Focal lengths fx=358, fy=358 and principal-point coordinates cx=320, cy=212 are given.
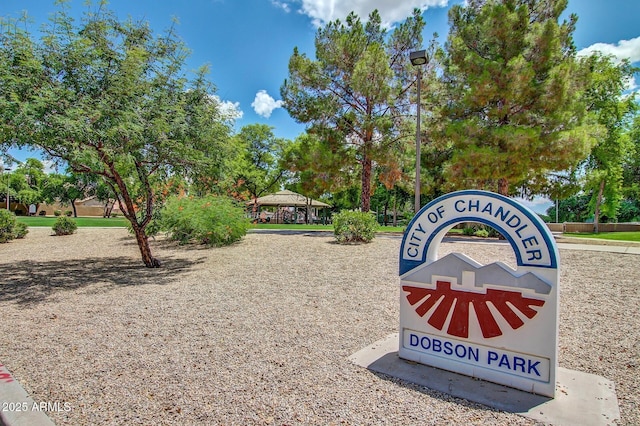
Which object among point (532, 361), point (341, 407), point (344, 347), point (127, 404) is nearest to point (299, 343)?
point (344, 347)

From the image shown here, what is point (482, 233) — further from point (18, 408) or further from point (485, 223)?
point (18, 408)

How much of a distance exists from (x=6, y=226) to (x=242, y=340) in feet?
50.2

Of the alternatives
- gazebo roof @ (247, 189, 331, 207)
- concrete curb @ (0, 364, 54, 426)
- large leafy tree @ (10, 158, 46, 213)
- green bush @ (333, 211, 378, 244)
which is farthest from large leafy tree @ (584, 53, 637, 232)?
large leafy tree @ (10, 158, 46, 213)

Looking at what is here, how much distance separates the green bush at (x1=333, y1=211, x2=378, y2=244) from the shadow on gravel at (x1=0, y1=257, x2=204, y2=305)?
4.75m

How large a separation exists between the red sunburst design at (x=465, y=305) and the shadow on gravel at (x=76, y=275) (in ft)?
18.8

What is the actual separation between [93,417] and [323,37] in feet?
60.3

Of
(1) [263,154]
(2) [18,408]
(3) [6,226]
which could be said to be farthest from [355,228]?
(1) [263,154]

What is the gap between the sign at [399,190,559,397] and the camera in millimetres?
2955

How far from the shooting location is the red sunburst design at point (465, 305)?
304cm

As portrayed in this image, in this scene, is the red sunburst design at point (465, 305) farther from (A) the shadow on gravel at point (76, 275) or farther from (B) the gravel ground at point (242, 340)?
(A) the shadow on gravel at point (76, 275)

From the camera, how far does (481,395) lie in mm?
2922

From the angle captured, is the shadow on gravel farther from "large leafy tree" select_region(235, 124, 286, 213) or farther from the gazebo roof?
"large leafy tree" select_region(235, 124, 286, 213)

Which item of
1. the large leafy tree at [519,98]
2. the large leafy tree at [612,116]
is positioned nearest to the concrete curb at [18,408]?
the large leafy tree at [519,98]

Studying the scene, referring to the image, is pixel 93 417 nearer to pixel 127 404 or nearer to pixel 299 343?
pixel 127 404
